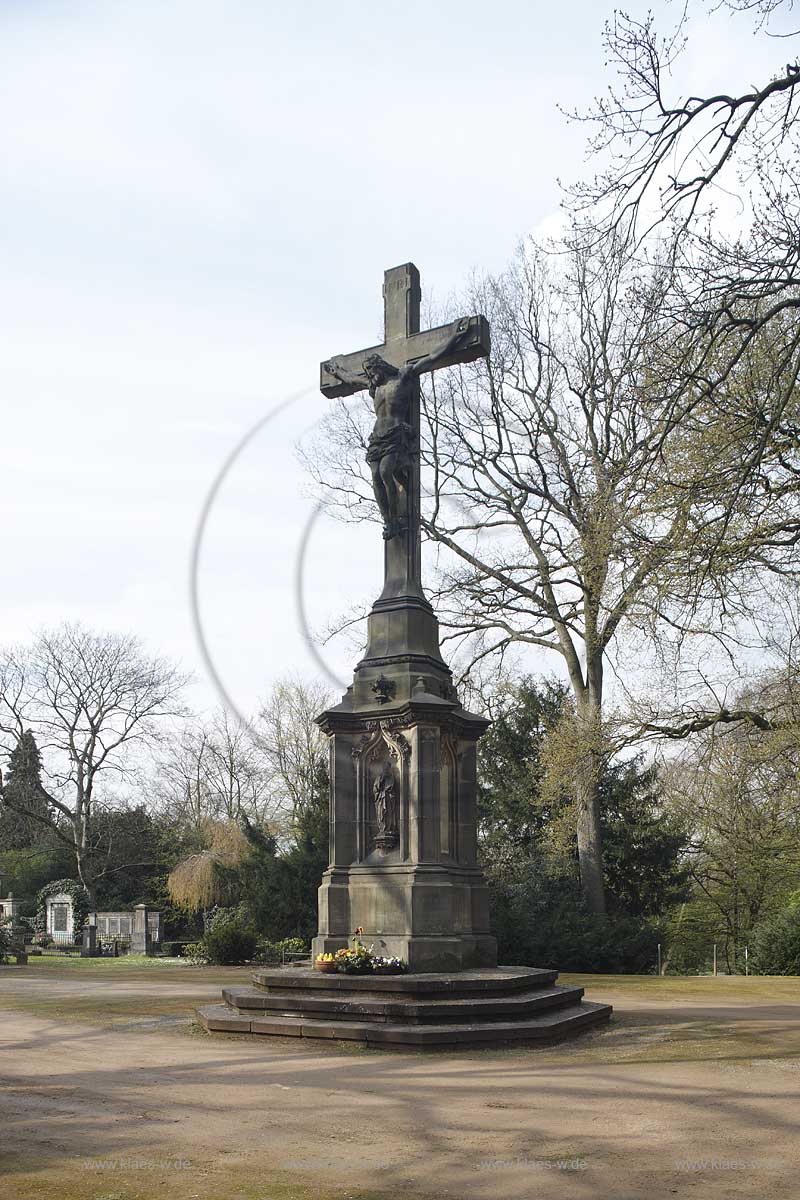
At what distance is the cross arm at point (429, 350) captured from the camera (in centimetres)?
1438

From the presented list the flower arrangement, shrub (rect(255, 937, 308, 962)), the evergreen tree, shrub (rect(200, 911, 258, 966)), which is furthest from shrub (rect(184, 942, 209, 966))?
the evergreen tree

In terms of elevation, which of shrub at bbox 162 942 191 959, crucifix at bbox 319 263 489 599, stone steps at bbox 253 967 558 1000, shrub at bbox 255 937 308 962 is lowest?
shrub at bbox 162 942 191 959

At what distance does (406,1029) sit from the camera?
33.4 feet

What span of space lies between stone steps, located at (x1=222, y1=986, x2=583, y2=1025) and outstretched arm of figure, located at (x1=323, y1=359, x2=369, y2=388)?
778 cm

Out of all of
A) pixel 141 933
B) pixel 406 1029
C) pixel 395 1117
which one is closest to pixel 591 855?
pixel 406 1029

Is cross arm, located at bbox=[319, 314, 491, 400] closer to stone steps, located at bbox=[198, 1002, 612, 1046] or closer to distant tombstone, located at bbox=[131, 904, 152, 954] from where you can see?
stone steps, located at bbox=[198, 1002, 612, 1046]

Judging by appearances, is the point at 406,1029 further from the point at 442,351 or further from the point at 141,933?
the point at 141,933

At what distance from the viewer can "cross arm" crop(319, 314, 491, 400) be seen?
47.2ft

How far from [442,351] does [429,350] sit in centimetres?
27

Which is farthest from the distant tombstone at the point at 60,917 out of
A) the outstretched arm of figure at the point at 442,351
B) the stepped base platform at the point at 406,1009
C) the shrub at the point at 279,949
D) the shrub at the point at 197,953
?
the outstretched arm of figure at the point at 442,351

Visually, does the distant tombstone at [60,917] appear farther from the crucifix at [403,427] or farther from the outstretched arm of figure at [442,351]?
the outstretched arm of figure at [442,351]

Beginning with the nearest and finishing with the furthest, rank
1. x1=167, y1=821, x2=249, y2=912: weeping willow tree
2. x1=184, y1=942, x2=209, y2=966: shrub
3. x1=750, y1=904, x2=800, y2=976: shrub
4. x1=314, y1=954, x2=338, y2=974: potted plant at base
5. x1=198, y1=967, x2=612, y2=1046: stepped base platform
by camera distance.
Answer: x1=198, y1=967, x2=612, y2=1046: stepped base platform < x1=314, y1=954, x2=338, y2=974: potted plant at base < x1=750, y1=904, x2=800, y2=976: shrub < x1=184, y1=942, x2=209, y2=966: shrub < x1=167, y1=821, x2=249, y2=912: weeping willow tree

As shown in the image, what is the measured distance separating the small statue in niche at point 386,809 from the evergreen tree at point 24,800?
3205cm

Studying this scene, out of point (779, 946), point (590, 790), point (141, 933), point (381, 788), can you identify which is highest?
point (381, 788)
